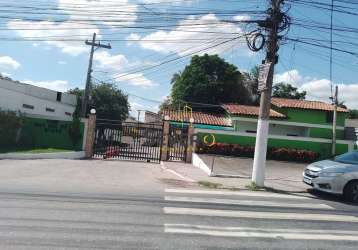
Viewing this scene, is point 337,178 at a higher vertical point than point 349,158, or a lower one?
lower

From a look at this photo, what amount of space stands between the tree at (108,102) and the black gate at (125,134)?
22.1 m

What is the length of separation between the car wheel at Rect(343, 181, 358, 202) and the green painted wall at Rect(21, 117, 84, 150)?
17.9m

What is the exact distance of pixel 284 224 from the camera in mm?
8820

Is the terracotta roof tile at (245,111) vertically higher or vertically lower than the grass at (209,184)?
higher

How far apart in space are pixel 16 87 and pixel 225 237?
91.9 ft

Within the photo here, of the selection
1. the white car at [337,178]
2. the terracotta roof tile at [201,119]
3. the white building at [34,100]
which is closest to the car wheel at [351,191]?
the white car at [337,178]

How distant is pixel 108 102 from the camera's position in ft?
157

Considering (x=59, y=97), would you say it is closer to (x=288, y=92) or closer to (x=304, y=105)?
(x=304, y=105)

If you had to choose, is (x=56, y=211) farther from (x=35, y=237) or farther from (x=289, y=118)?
(x=289, y=118)

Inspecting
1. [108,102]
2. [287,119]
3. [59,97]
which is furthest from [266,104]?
[108,102]

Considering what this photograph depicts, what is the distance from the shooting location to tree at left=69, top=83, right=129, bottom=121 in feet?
155

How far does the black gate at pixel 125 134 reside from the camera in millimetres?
24109

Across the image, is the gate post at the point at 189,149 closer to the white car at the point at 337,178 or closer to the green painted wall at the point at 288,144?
the green painted wall at the point at 288,144

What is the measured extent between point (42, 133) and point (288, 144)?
1447 centimetres
